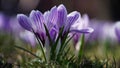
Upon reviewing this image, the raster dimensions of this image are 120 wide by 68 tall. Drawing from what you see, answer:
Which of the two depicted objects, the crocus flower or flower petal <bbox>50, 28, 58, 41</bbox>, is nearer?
flower petal <bbox>50, 28, 58, 41</bbox>

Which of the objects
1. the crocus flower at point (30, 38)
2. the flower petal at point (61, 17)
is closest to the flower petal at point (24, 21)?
the flower petal at point (61, 17)

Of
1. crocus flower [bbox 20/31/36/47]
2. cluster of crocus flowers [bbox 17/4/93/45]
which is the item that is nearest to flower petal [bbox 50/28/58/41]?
cluster of crocus flowers [bbox 17/4/93/45]

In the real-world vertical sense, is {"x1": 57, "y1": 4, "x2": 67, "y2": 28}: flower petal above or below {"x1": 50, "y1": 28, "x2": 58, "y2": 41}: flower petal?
above

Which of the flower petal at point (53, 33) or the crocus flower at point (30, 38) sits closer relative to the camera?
the flower petal at point (53, 33)

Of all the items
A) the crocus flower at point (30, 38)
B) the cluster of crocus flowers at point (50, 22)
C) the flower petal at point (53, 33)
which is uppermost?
the crocus flower at point (30, 38)

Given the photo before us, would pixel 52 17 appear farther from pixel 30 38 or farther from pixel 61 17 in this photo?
pixel 30 38

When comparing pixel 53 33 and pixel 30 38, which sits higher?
pixel 30 38

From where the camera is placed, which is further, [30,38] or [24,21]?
[30,38]

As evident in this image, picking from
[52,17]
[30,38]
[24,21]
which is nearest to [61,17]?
[52,17]

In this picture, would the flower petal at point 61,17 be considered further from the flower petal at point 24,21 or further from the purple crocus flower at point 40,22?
the flower petal at point 24,21

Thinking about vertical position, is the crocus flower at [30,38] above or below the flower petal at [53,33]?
above

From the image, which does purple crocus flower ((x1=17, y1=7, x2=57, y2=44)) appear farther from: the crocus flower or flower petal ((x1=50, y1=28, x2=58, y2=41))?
the crocus flower

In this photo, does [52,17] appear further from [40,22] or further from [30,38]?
[30,38]
